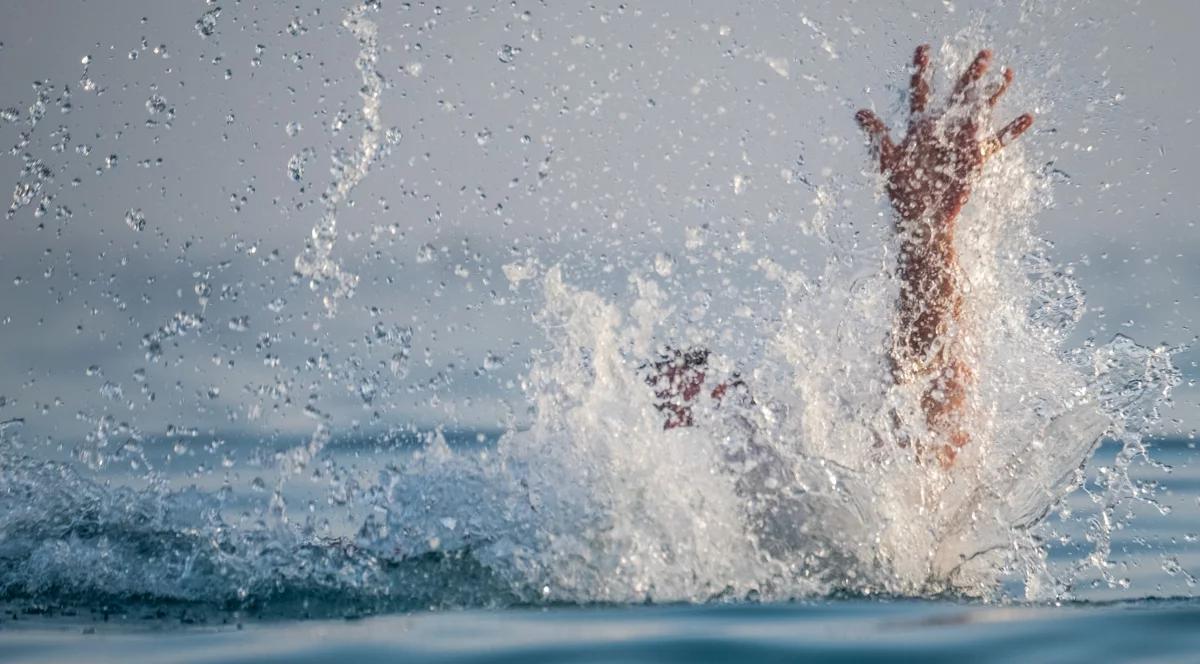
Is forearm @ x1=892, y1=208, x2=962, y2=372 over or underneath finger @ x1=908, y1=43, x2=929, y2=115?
underneath

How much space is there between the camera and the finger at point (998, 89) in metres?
4.70

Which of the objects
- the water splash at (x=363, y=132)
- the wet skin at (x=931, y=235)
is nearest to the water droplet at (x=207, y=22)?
the water splash at (x=363, y=132)

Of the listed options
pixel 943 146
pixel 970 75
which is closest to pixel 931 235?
pixel 943 146

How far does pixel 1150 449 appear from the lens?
24.3 feet

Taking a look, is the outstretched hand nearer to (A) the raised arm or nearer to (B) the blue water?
(A) the raised arm

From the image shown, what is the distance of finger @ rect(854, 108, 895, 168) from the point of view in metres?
4.71

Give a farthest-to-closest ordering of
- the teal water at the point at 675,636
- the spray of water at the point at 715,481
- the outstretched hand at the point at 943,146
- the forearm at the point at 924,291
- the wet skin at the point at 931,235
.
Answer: the outstretched hand at the point at 943,146, the forearm at the point at 924,291, the wet skin at the point at 931,235, the spray of water at the point at 715,481, the teal water at the point at 675,636

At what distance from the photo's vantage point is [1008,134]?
4660 millimetres

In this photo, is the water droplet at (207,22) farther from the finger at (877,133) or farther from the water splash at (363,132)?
the finger at (877,133)

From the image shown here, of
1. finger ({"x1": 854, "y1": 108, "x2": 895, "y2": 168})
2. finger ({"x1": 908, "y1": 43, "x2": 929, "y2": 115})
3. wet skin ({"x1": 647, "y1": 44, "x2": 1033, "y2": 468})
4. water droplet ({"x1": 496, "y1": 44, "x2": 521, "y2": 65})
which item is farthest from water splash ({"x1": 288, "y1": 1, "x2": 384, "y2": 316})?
finger ({"x1": 908, "y1": 43, "x2": 929, "y2": 115})

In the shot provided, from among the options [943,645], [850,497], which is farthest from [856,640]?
[850,497]

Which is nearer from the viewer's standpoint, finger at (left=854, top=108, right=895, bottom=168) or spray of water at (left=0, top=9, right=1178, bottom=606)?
spray of water at (left=0, top=9, right=1178, bottom=606)

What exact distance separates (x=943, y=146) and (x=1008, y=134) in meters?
0.22

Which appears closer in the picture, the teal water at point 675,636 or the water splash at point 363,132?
the teal water at point 675,636
